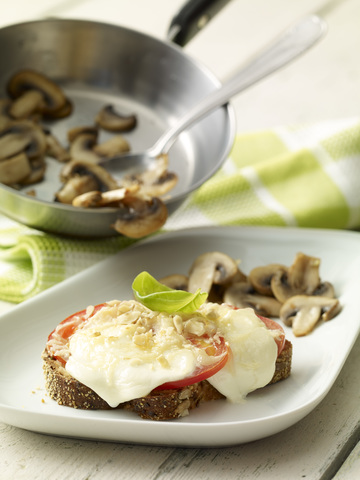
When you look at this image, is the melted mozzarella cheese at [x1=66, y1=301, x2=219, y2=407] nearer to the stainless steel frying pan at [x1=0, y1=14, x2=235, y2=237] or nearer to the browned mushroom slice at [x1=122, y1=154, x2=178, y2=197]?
the browned mushroom slice at [x1=122, y1=154, x2=178, y2=197]

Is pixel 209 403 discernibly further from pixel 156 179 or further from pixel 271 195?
pixel 271 195

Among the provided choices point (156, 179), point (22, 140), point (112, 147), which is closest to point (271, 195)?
point (156, 179)

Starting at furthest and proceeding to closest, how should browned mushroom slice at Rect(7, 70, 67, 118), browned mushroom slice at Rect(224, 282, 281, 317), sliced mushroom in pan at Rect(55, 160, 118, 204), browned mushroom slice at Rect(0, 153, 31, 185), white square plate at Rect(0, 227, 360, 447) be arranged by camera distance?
browned mushroom slice at Rect(7, 70, 67, 118)
browned mushroom slice at Rect(0, 153, 31, 185)
sliced mushroom in pan at Rect(55, 160, 118, 204)
browned mushroom slice at Rect(224, 282, 281, 317)
white square plate at Rect(0, 227, 360, 447)

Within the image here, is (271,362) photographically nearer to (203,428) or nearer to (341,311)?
(203,428)

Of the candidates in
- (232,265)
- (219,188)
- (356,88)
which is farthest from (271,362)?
(356,88)

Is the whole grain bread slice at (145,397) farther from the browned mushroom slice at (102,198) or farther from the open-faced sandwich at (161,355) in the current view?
the browned mushroom slice at (102,198)

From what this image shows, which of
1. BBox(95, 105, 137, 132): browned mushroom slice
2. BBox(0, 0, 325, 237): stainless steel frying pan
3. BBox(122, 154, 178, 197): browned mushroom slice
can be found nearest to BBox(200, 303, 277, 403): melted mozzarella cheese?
BBox(122, 154, 178, 197): browned mushroom slice
